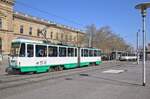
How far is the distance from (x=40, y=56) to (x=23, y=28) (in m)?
46.1

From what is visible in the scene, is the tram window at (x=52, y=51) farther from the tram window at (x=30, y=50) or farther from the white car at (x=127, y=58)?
the white car at (x=127, y=58)

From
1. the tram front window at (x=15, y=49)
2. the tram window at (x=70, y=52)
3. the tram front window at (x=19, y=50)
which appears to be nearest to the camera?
the tram front window at (x=19, y=50)

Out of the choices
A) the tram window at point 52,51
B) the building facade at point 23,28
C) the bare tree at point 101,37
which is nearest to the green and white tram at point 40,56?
the tram window at point 52,51

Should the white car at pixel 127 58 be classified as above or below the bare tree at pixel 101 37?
below

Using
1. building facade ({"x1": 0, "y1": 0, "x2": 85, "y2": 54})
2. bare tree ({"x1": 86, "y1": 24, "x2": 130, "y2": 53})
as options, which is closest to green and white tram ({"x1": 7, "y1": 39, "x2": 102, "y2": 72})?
building facade ({"x1": 0, "y1": 0, "x2": 85, "y2": 54})

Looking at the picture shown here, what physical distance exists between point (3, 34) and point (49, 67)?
113 feet

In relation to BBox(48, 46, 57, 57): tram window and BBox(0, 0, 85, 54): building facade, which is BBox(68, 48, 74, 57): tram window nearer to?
BBox(48, 46, 57, 57): tram window

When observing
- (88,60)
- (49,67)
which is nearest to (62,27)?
(88,60)

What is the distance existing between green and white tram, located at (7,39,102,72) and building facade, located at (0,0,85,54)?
2899cm

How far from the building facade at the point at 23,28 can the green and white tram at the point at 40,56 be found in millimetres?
28995

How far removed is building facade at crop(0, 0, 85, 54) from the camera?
5991 cm

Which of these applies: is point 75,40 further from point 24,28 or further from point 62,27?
point 24,28

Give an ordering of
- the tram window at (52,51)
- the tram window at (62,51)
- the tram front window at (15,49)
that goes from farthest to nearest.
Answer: the tram window at (62,51), the tram window at (52,51), the tram front window at (15,49)

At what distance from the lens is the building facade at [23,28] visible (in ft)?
197
